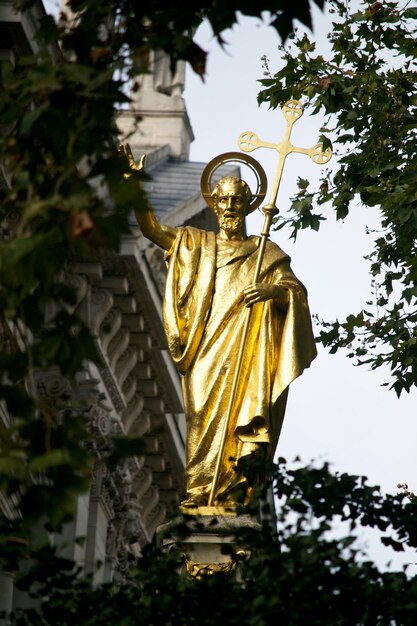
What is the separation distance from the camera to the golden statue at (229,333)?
11992mm

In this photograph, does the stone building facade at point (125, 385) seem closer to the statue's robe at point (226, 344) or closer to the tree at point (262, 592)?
the statue's robe at point (226, 344)

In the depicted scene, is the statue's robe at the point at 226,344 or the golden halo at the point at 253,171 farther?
the golden halo at the point at 253,171

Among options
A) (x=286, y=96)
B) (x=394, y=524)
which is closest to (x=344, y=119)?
(x=286, y=96)

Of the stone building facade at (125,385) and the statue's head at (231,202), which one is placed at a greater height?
the stone building facade at (125,385)

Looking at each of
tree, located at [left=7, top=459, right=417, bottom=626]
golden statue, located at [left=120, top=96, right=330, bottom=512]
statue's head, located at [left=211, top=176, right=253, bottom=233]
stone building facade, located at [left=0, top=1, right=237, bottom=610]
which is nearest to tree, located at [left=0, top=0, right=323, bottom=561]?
tree, located at [left=7, top=459, right=417, bottom=626]

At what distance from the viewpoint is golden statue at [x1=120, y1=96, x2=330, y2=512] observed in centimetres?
1199

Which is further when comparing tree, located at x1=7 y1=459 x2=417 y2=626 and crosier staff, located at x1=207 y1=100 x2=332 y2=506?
crosier staff, located at x1=207 y1=100 x2=332 y2=506

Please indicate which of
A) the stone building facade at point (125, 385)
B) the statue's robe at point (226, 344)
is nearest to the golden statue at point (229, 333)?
the statue's robe at point (226, 344)

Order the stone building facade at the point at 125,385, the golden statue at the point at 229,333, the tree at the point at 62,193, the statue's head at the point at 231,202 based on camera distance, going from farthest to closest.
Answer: the stone building facade at the point at 125,385 → the statue's head at the point at 231,202 → the golden statue at the point at 229,333 → the tree at the point at 62,193

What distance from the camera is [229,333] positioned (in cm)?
1238

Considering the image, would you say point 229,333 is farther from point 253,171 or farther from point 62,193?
point 62,193

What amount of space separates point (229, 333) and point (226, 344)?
3.4 inches

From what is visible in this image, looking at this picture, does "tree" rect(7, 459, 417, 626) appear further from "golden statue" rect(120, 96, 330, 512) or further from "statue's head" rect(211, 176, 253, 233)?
"statue's head" rect(211, 176, 253, 233)

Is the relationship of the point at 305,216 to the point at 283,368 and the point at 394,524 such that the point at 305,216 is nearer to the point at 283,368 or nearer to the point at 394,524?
the point at 283,368
